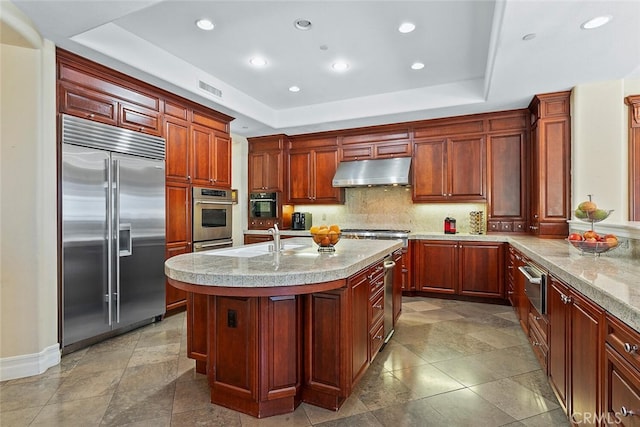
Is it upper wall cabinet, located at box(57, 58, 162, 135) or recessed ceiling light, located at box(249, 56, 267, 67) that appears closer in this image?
upper wall cabinet, located at box(57, 58, 162, 135)

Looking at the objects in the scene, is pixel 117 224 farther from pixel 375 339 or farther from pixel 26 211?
pixel 375 339

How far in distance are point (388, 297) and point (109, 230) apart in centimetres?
268

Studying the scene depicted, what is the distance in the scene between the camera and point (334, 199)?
5629 mm

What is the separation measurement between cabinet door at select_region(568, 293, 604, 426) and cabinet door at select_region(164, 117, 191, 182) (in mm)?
3867

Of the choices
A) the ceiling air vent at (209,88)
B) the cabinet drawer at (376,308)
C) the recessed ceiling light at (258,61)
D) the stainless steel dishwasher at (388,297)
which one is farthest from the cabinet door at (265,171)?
the cabinet drawer at (376,308)

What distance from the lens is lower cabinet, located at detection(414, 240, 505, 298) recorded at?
432 cm

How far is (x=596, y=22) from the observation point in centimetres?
245

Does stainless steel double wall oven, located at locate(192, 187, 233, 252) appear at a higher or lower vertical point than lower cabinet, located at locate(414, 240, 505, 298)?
higher

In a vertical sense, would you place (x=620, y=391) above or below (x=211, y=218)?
below

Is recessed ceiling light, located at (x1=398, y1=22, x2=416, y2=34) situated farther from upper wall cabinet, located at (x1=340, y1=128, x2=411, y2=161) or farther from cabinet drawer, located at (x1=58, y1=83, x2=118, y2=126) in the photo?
cabinet drawer, located at (x1=58, y1=83, x2=118, y2=126)

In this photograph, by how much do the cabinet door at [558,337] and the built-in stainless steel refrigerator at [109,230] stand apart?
360 cm

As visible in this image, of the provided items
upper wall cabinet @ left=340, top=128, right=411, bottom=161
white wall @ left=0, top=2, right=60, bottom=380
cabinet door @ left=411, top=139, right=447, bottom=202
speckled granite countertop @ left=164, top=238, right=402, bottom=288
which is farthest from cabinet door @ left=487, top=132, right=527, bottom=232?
white wall @ left=0, top=2, right=60, bottom=380

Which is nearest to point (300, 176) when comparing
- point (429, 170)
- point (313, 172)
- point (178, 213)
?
point (313, 172)

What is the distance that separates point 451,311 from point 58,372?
4.02 metres
